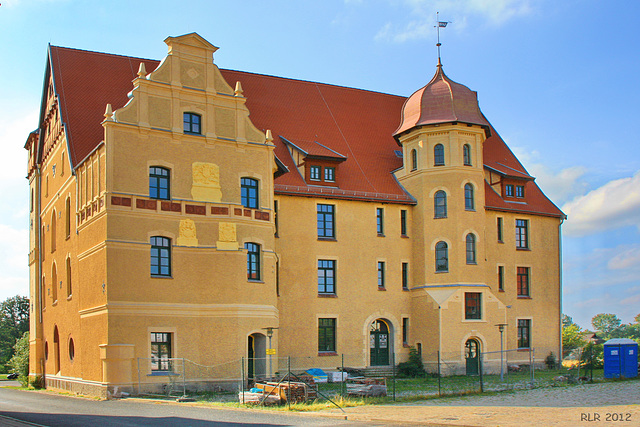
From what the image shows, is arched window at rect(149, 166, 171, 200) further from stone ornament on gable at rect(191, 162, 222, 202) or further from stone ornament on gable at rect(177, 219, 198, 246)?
stone ornament on gable at rect(177, 219, 198, 246)

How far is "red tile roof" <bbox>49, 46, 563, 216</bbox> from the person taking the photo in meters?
35.1

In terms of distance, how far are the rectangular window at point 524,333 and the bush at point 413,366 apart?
268 inches

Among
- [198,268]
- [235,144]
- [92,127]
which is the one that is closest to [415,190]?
[235,144]

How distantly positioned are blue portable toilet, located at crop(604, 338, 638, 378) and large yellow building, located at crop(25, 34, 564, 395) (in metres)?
7.54

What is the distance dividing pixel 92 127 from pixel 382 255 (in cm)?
1571

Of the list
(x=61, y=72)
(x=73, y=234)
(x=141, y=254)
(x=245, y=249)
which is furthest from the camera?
(x=61, y=72)

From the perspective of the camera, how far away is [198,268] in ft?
97.2

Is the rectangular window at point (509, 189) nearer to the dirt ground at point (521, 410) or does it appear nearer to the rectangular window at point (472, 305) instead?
the rectangular window at point (472, 305)

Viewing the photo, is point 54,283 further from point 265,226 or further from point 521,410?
point 521,410

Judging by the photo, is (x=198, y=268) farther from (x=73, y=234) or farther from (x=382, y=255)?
(x=382, y=255)

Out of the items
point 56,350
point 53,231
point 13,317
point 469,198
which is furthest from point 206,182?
point 13,317

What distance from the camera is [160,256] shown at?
1152 inches

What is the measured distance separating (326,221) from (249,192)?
6264mm

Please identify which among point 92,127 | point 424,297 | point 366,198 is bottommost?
point 424,297
